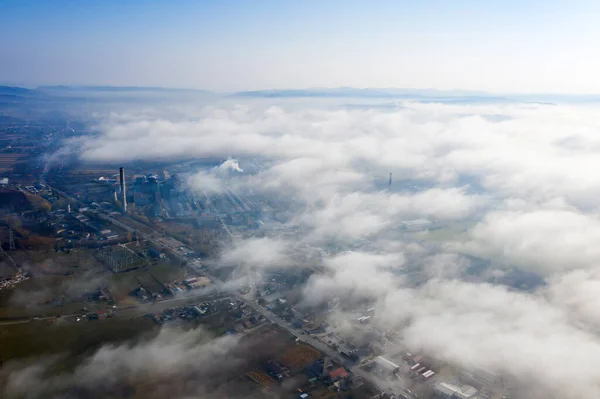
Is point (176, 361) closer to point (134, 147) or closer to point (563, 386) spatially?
point (563, 386)

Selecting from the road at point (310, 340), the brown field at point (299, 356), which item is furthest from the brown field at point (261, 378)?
the road at point (310, 340)

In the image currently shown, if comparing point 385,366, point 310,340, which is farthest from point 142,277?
point 385,366

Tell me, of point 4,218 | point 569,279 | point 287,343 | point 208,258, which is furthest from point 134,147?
point 569,279

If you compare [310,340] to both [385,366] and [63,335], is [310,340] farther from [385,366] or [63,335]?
[63,335]

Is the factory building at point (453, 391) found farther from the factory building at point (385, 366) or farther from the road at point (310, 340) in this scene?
the factory building at point (385, 366)

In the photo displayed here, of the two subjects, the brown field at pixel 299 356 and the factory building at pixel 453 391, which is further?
the brown field at pixel 299 356

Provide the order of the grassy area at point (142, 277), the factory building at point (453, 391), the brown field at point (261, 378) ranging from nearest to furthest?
the factory building at point (453, 391)
the brown field at point (261, 378)
the grassy area at point (142, 277)
